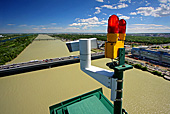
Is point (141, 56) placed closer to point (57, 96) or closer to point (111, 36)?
point (57, 96)

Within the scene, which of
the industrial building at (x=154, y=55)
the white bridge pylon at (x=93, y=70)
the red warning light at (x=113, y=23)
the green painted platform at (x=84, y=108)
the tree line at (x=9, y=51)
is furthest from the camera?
the tree line at (x=9, y=51)

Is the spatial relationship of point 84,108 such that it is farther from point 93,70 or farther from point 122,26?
point 122,26

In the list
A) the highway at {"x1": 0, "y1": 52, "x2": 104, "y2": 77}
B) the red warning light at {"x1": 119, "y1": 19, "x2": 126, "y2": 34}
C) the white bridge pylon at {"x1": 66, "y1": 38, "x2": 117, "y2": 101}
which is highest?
the red warning light at {"x1": 119, "y1": 19, "x2": 126, "y2": 34}

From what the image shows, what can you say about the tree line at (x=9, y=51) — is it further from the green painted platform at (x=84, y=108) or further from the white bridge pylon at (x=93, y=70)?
the white bridge pylon at (x=93, y=70)

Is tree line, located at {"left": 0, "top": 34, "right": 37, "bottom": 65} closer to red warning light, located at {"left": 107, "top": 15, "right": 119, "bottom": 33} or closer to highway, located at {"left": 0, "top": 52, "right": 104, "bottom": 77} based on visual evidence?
highway, located at {"left": 0, "top": 52, "right": 104, "bottom": 77}

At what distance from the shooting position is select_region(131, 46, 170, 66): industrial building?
1855cm

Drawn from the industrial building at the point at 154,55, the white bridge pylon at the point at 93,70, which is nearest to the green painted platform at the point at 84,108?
the white bridge pylon at the point at 93,70

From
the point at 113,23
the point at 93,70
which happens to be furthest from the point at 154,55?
the point at 113,23

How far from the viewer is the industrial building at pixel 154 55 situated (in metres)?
18.6

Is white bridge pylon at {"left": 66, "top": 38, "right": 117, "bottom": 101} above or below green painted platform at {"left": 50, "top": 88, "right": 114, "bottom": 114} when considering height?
above

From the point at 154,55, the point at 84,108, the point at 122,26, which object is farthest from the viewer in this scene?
the point at 154,55

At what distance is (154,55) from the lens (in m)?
20.7

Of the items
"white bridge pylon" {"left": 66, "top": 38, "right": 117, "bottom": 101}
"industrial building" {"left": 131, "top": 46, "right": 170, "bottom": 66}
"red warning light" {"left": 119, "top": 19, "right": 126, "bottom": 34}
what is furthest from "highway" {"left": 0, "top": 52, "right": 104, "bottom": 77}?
"red warning light" {"left": 119, "top": 19, "right": 126, "bottom": 34}

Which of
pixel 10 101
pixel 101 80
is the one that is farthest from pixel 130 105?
pixel 10 101
